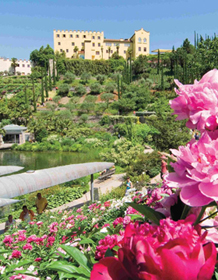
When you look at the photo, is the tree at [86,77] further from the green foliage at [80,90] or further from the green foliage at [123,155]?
the green foliage at [123,155]

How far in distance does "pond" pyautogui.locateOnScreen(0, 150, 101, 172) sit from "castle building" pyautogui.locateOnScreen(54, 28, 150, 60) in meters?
41.8

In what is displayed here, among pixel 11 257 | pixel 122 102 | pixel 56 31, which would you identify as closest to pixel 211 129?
pixel 11 257

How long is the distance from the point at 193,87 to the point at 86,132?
85.9ft

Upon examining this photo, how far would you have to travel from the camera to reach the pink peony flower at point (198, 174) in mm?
675

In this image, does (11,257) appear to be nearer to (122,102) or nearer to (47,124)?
(47,124)

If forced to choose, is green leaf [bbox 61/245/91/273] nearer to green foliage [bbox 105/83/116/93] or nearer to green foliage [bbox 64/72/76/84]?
green foliage [bbox 105/83/116/93]

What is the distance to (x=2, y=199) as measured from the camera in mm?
5250

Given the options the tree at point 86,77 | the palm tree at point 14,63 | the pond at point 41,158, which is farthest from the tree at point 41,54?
the pond at point 41,158

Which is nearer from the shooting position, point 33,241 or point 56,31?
point 33,241

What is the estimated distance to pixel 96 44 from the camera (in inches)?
2392

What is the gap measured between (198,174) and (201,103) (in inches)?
11.1

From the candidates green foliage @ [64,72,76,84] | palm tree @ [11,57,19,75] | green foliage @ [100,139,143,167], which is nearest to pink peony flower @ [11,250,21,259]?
green foliage @ [100,139,143,167]

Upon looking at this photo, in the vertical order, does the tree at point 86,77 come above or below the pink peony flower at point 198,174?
above

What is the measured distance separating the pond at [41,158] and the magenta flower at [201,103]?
52.3 feet
